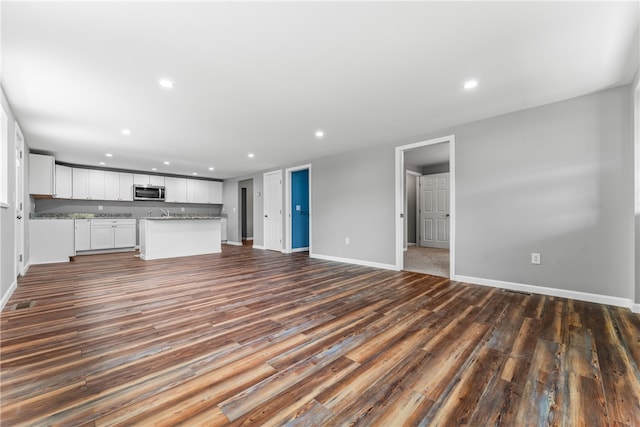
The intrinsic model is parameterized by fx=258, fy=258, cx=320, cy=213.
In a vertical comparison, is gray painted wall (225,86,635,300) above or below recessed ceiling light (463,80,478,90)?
below

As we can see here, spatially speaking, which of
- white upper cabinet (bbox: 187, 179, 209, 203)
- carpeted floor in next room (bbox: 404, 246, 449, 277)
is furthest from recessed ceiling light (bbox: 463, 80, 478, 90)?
white upper cabinet (bbox: 187, 179, 209, 203)

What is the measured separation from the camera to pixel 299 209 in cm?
692

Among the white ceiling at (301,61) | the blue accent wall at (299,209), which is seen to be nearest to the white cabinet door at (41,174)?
the white ceiling at (301,61)

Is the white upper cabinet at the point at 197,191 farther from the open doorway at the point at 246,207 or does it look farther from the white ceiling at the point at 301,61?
the white ceiling at the point at 301,61

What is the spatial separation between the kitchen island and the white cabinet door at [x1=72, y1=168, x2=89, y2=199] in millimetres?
2155

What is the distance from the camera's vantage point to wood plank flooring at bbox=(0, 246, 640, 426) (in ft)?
4.09

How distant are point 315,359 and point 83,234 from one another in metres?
7.46

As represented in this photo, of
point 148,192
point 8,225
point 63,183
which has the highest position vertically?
point 63,183

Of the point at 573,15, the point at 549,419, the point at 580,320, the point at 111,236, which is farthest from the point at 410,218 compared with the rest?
the point at 111,236

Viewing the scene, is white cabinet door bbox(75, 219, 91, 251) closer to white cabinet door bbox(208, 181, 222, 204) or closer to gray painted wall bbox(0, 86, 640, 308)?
white cabinet door bbox(208, 181, 222, 204)

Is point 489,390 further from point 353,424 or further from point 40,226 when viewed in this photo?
point 40,226

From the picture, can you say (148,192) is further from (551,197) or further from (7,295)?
(551,197)

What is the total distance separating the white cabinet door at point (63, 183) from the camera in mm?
6320

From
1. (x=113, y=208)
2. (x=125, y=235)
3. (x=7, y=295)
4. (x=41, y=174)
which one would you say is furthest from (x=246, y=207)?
(x=7, y=295)
